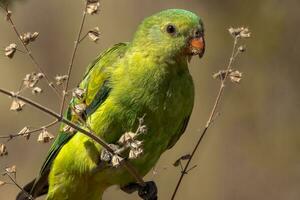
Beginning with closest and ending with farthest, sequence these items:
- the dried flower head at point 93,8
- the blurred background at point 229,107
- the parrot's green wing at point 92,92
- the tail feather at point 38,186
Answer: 1. the dried flower head at point 93,8
2. the parrot's green wing at point 92,92
3. the tail feather at point 38,186
4. the blurred background at point 229,107

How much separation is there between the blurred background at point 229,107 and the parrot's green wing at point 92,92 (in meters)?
1.88

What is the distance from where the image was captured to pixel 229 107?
306 inches

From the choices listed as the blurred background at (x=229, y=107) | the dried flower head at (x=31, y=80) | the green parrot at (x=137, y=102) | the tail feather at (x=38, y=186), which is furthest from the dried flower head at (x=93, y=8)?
the blurred background at (x=229, y=107)

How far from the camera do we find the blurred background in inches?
290

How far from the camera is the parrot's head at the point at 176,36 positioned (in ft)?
15.9

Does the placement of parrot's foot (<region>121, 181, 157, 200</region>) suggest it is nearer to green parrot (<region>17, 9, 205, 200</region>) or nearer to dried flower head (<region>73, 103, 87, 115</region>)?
green parrot (<region>17, 9, 205, 200</region>)

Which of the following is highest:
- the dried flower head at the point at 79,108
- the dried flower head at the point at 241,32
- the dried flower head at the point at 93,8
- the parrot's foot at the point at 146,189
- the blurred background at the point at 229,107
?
the blurred background at the point at 229,107

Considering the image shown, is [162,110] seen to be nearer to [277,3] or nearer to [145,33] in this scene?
[145,33]

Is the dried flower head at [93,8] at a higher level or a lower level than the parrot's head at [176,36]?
lower

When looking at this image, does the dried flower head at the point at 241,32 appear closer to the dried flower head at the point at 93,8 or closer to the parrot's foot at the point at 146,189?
the dried flower head at the point at 93,8

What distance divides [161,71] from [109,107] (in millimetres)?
419

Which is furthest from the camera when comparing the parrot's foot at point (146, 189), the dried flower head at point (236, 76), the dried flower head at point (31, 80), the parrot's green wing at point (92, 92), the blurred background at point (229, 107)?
the blurred background at point (229, 107)

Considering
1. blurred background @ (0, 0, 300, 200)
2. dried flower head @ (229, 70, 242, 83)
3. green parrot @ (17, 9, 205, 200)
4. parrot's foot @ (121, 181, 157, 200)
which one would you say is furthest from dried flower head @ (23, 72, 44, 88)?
blurred background @ (0, 0, 300, 200)

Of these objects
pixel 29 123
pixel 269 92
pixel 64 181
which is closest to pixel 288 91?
pixel 269 92
